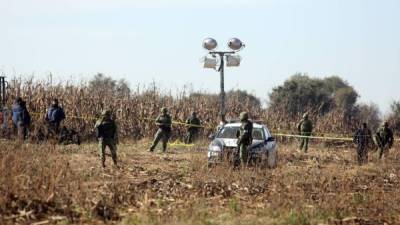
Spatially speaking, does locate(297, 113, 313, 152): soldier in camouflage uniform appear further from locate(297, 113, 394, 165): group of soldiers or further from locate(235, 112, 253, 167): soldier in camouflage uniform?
locate(235, 112, 253, 167): soldier in camouflage uniform

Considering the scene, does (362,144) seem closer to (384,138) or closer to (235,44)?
(384,138)

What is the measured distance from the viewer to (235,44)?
909 inches

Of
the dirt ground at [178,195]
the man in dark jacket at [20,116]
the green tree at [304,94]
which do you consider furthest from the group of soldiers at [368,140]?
the green tree at [304,94]

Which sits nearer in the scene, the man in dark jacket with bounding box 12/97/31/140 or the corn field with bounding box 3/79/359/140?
the man in dark jacket with bounding box 12/97/31/140

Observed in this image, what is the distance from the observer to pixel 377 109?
60.1m

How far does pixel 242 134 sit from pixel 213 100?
18.6 meters

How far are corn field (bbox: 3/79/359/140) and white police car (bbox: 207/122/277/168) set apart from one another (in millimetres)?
10203

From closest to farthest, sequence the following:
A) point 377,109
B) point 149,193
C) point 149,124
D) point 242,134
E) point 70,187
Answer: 1. point 70,187
2. point 149,193
3. point 242,134
4. point 149,124
5. point 377,109

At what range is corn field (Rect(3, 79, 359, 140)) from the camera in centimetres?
2867

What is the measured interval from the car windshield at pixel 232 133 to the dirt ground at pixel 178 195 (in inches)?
108

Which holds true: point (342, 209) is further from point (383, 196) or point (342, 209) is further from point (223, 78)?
point (223, 78)

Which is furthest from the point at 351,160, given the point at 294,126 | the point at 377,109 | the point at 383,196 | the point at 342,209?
the point at 377,109

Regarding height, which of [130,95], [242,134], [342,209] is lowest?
[342,209]

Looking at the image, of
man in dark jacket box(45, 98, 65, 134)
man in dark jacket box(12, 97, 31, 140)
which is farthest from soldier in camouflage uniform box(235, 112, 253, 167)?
man in dark jacket box(12, 97, 31, 140)
